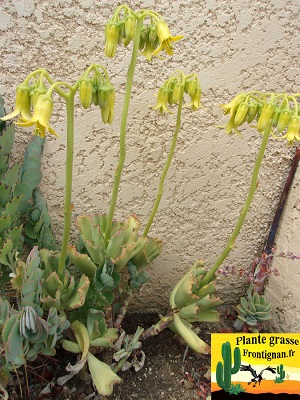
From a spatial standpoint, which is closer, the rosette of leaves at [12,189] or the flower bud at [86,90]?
the flower bud at [86,90]

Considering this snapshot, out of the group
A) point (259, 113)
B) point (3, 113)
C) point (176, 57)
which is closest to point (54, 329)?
point (3, 113)

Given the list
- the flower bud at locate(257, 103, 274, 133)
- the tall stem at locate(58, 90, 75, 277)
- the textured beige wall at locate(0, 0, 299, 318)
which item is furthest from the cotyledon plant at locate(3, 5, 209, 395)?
the flower bud at locate(257, 103, 274, 133)

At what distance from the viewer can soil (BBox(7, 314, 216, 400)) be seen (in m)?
1.28

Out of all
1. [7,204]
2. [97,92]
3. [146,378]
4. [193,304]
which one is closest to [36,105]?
[97,92]

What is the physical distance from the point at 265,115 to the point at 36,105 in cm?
49

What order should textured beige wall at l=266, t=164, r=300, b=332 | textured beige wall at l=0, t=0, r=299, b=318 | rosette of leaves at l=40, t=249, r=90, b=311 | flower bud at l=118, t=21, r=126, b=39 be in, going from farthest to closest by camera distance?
textured beige wall at l=266, t=164, r=300, b=332 < textured beige wall at l=0, t=0, r=299, b=318 < rosette of leaves at l=40, t=249, r=90, b=311 < flower bud at l=118, t=21, r=126, b=39

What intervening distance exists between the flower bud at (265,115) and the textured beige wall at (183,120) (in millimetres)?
426

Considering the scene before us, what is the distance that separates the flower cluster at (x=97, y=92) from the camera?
87 cm

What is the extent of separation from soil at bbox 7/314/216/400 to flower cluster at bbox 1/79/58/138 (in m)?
0.73

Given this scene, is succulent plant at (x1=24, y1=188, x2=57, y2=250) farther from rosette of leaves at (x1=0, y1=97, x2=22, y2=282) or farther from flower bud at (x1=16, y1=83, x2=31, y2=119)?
flower bud at (x1=16, y1=83, x2=31, y2=119)

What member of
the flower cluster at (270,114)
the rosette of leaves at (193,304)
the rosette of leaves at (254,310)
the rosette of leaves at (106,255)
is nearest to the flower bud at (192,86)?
the flower cluster at (270,114)

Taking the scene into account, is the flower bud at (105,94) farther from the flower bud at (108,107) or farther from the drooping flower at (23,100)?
the drooping flower at (23,100)

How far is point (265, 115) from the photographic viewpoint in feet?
3.17

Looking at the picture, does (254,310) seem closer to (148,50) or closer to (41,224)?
(41,224)
